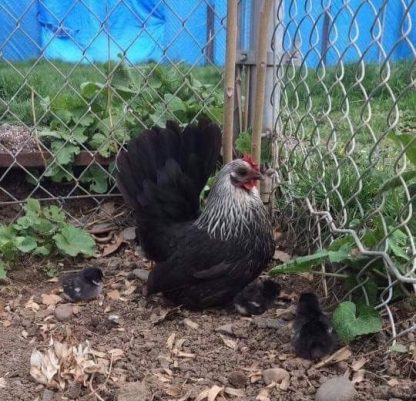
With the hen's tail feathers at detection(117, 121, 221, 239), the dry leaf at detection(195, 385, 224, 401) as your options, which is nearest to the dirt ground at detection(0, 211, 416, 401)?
the dry leaf at detection(195, 385, 224, 401)

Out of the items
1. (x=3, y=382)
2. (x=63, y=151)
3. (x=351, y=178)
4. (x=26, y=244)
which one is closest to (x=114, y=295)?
(x=26, y=244)

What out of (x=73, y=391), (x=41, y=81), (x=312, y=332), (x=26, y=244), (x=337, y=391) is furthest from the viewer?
(x=41, y=81)

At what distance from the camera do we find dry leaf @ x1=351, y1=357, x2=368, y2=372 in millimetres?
2193

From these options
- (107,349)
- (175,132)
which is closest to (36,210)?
(175,132)

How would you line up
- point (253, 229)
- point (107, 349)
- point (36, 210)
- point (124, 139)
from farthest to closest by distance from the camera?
point (124, 139) → point (36, 210) → point (253, 229) → point (107, 349)

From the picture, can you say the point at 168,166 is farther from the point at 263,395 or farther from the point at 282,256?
the point at 263,395

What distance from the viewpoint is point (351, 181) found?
2.98 m

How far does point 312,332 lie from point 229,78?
3.97 ft

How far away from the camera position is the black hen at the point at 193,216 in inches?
109

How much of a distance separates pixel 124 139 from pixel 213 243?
0.98m

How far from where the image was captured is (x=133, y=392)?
2133mm

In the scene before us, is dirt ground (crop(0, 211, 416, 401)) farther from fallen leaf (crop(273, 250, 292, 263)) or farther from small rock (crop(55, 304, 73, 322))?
fallen leaf (crop(273, 250, 292, 263))

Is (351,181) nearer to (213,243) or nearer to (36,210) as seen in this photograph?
(213,243)

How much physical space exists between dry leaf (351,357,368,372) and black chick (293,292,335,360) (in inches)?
3.9
